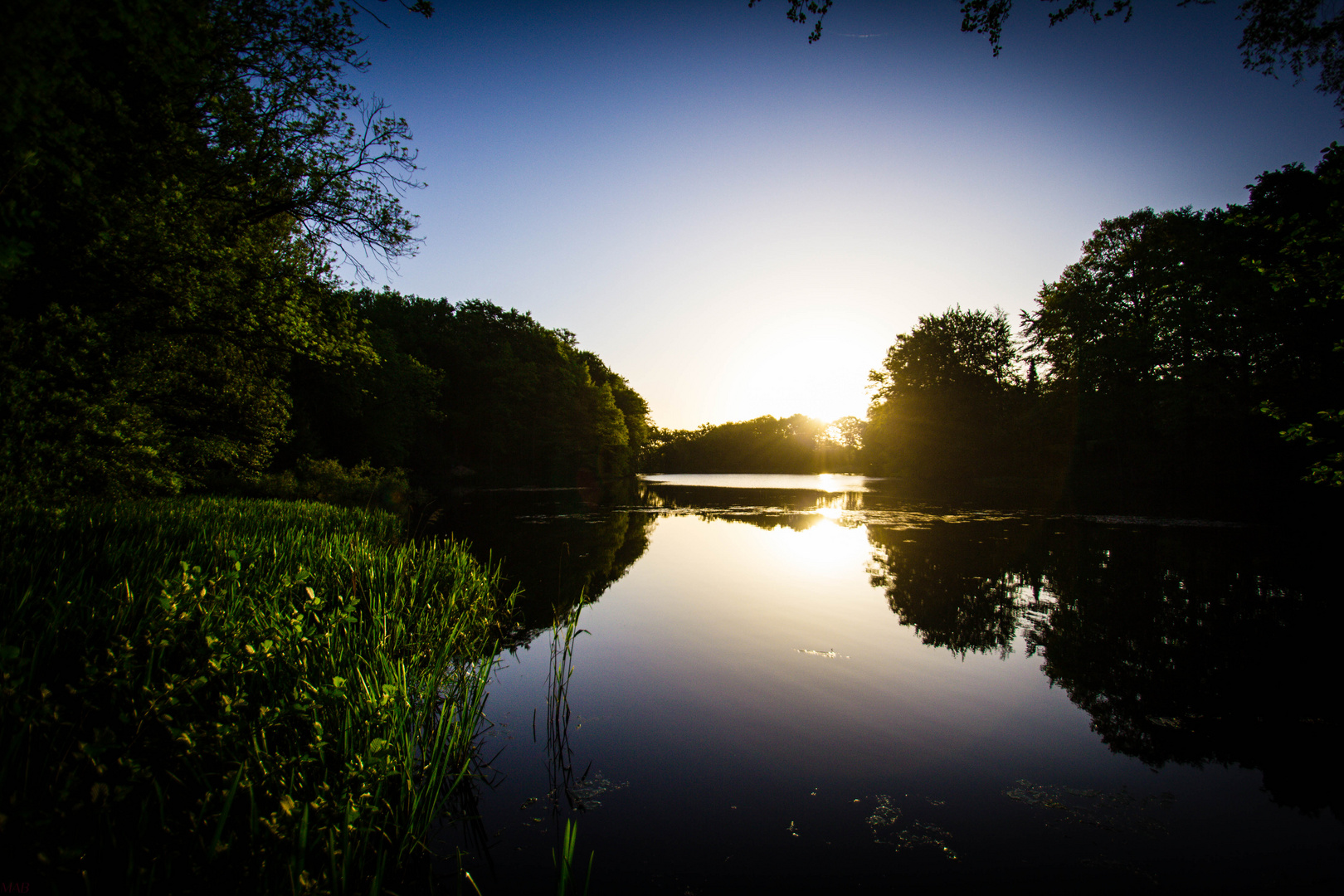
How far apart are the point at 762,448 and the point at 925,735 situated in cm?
11813

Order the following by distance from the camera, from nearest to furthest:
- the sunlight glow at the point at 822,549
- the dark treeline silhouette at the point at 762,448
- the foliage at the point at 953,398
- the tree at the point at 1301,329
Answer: the sunlight glow at the point at 822,549, the tree at the point at 1301,329, the foliage at the point at 953,398, the dark treeline silhouette at the point at 762,448

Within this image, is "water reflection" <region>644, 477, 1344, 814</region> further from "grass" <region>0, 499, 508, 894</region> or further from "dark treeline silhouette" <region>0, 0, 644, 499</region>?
"dark treeline silhouette" <region>0, 0, 644, 499</region>

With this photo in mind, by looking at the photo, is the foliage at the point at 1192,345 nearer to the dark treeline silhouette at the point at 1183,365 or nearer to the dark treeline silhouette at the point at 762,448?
the dark treeline silhouette at the point at 1183,365

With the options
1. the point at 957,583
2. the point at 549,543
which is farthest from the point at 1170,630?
the point at 549,543

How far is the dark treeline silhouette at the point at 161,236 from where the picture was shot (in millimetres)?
5035

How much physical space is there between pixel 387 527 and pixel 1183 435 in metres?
37.5

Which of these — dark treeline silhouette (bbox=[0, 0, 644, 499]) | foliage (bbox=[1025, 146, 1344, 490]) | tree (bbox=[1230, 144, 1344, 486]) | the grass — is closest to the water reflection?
the grass

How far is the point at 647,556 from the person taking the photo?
50.6 ft

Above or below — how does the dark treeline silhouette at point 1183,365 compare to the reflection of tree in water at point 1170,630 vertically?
above

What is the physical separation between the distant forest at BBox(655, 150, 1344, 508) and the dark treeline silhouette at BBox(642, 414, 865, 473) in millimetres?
56444

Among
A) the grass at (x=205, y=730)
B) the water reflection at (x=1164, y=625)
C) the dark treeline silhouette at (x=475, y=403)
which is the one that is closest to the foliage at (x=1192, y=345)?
the water reflection at (x=1164, y=625)

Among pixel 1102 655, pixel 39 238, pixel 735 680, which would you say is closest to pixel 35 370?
pixel 39 238

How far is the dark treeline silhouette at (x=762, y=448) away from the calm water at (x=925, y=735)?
9965cm

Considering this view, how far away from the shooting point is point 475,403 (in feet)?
178
